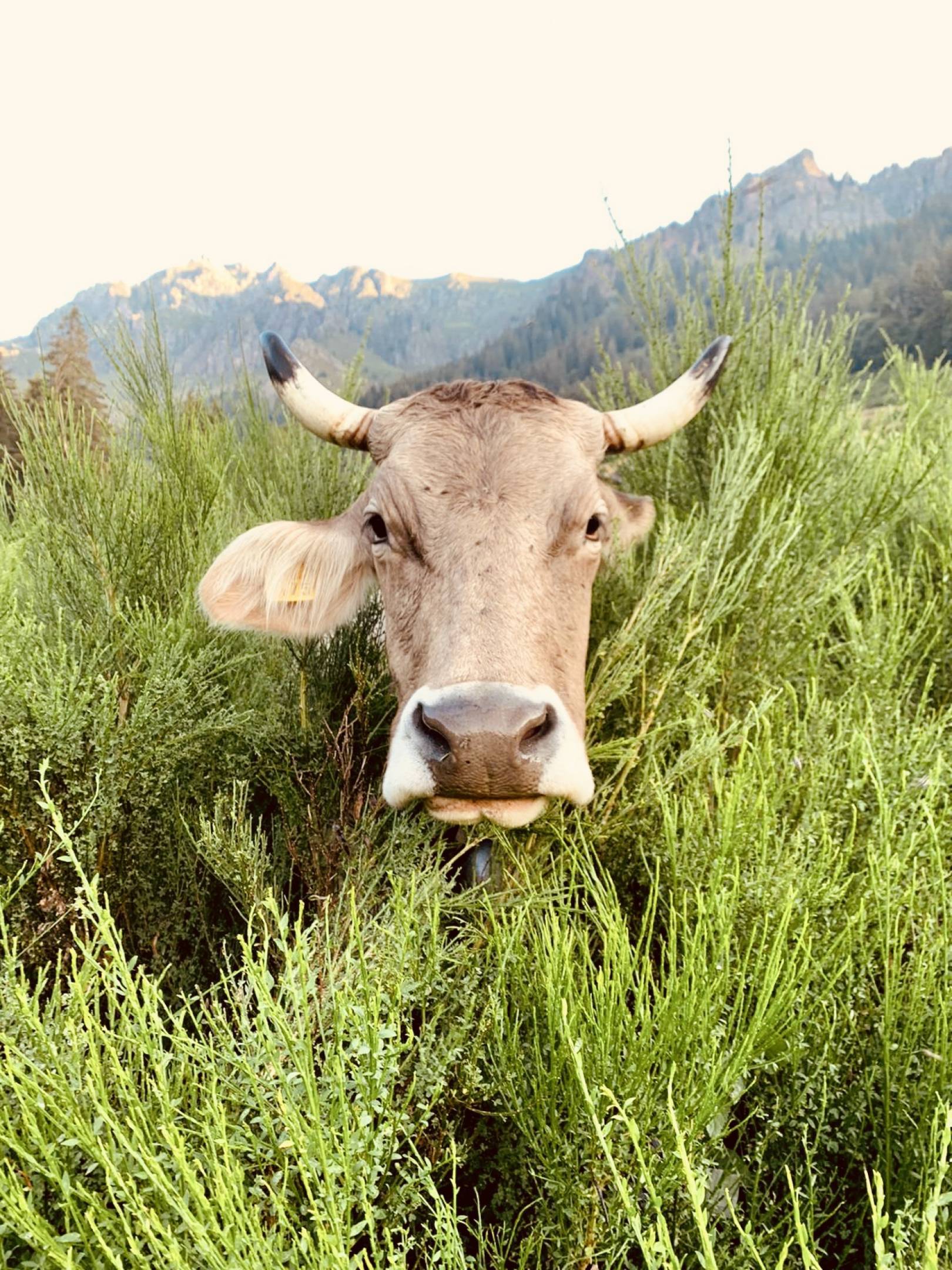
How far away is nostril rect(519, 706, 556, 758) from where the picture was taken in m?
1.89

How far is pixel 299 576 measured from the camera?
2986mm

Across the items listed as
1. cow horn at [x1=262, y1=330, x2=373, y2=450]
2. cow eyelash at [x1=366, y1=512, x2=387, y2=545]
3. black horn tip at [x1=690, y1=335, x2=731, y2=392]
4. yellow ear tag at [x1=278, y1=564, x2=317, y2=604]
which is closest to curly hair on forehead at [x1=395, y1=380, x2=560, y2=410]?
cow horn at [x1=262, y1=330, x2=373, y2=450]

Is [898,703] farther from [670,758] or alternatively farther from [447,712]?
[447,712]

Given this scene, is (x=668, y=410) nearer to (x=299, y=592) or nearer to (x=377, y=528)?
(x=377, y=528)

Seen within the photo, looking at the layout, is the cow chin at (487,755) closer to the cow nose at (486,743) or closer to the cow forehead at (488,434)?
the cow nose at (486,743)

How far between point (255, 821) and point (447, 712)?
1.17 meters

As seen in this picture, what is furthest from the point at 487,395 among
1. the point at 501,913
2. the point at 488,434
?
the point at 501,913

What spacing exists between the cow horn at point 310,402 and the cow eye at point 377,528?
1.82ft

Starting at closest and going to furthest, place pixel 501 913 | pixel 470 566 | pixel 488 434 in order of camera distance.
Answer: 1. pixel 501 913
2. pixel 470 566
3. pixel 488 434

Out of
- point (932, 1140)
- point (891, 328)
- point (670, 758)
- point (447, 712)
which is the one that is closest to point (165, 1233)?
point (932, 1140)

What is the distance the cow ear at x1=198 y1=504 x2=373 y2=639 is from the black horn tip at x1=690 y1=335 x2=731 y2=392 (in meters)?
1.59

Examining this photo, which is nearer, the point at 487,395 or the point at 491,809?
the point at 491,809

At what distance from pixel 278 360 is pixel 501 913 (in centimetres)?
246

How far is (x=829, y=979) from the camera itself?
54.4 inches
